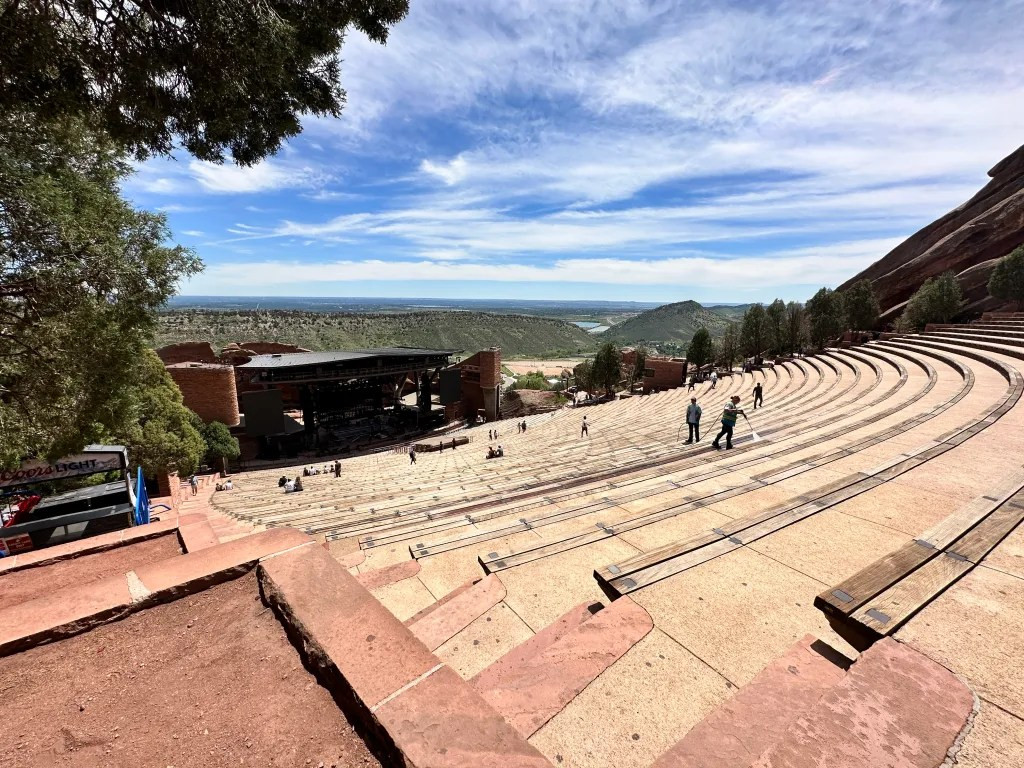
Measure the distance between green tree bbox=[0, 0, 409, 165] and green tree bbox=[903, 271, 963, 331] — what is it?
40466 millimetres

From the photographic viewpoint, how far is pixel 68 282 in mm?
6676

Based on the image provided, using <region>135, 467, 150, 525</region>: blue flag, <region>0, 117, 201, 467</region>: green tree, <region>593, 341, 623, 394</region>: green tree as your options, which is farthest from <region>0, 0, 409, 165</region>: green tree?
<region>593, 341, 623, 394</region>: green tree

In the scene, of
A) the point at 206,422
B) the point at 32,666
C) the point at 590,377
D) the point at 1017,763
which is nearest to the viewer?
the point at 1017,763

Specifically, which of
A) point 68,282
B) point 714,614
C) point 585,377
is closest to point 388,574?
point 714,614

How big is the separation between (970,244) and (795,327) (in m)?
15.6

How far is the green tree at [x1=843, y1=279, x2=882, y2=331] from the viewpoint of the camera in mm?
36750

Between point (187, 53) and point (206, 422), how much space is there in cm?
2850

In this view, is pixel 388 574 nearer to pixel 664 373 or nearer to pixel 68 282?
pixel 68 282

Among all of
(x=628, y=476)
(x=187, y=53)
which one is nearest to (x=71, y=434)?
(x=187, y=53)

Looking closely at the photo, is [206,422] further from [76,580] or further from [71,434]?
[76,580]

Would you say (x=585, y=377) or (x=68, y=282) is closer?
(x=68, y=282)

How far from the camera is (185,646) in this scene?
276 centimetres

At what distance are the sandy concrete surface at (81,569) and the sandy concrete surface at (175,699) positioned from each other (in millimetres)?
2355

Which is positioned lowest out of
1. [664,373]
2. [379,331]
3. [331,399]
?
[331,399]
